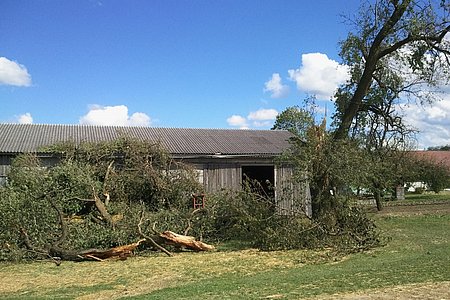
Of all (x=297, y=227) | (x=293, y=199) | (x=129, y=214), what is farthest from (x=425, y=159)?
(x=129, y=214)

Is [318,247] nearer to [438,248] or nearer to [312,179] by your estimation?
[312,179]

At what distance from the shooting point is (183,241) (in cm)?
1261

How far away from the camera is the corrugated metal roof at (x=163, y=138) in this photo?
17.4m

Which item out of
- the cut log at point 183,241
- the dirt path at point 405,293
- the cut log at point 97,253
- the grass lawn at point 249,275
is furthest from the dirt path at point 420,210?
the dirt path at point 405,293

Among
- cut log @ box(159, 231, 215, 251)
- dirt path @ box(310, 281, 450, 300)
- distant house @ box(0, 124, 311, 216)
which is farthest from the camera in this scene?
distant house @ box(0, 124, 311, 216)

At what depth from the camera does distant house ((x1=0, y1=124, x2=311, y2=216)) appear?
16922mm

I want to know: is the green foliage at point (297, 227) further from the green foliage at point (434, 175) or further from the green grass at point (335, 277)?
the green foliage at point (434, 175)

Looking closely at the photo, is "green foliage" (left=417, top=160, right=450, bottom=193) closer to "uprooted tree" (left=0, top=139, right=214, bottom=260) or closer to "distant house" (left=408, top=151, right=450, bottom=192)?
"distant house" (left=408, top=151, right=450, bottom=192)

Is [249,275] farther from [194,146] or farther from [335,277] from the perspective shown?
[194,146]

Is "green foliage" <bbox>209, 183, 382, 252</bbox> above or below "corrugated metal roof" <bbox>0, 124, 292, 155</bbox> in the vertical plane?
below

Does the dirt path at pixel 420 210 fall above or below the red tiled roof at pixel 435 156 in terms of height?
below

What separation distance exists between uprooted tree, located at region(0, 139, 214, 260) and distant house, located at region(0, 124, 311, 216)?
1.11 m

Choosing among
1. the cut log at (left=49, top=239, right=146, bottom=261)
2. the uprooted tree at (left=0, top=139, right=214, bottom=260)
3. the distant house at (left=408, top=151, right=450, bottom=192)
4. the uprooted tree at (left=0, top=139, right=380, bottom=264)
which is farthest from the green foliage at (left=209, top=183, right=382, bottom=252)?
the distant house at (left=408, top=151, right=450, bottom=192)

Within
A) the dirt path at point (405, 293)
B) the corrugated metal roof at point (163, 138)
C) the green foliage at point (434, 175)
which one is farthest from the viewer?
the green foliage at point (434, 175)
